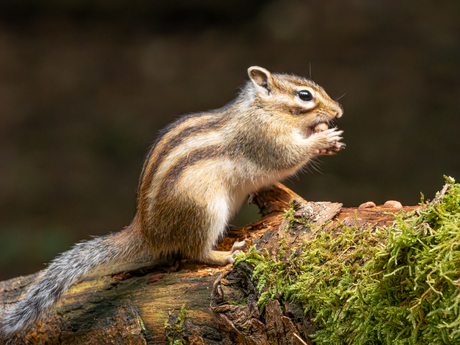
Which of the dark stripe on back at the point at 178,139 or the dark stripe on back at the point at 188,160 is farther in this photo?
the dark stripe on back at the point at 178,139

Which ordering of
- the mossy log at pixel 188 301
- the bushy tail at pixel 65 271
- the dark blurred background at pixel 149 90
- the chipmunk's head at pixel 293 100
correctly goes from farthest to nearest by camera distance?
1. the dark blurred background at pixel 149 90
2. the chipmunk's head at pixel 293 100
3. the bushy tail at pixel 65 271
4. the mossy log at pixel 188 301

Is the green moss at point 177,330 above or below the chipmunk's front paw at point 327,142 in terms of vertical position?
below

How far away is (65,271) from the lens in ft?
7.63

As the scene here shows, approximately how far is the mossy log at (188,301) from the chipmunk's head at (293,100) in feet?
1.64

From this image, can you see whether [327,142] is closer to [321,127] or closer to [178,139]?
[321,127]

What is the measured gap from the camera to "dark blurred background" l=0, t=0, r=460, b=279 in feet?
13.7

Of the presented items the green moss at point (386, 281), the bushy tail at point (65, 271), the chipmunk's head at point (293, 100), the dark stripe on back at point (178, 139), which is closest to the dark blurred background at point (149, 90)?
the chipmunk's head at point (293, 100)

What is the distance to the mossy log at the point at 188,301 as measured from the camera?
5.25ft

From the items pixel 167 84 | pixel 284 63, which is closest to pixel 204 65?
pixel 167 84

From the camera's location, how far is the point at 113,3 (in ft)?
14.9

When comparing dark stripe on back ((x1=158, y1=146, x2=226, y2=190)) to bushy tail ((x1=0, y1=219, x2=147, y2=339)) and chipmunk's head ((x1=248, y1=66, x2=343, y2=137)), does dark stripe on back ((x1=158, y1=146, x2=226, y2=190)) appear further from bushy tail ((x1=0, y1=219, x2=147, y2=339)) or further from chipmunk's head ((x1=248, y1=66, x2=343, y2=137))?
chipmunk's head ((x1=248, y1=66, x2=343, y2=137))

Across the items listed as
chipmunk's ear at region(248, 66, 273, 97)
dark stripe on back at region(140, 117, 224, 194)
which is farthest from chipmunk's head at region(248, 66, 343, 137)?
dark stripe on back at region(140, 117, 224, 194)

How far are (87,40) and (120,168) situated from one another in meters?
1.58

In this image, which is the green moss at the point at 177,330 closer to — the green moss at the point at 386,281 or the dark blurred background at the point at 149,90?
the green moss at the point at 386,281
